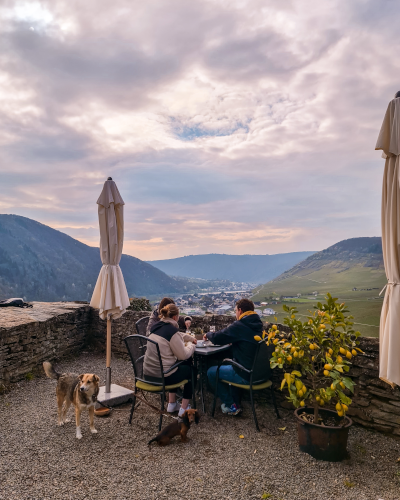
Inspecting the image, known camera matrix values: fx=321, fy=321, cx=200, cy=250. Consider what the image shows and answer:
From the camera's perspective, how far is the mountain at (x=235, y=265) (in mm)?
48381

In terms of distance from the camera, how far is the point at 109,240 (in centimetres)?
491

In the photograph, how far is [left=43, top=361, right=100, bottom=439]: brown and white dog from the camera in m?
3.87

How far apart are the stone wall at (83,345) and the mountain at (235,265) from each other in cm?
2827

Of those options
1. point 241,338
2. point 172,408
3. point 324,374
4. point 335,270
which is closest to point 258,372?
point 241,338

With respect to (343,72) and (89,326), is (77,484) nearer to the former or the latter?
(89,326)

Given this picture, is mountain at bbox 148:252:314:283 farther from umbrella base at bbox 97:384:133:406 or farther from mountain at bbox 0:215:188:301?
umbrella base at bbox 97:384:133:406

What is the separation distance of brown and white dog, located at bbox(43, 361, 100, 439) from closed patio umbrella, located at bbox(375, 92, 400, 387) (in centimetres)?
320

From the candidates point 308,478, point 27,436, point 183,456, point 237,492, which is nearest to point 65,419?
point 27,436

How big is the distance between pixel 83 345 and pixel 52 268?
3156 inches

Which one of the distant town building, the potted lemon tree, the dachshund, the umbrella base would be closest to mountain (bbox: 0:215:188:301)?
the umbrella base

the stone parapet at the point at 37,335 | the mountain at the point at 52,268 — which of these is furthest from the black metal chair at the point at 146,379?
the mountain at the point at 52,268

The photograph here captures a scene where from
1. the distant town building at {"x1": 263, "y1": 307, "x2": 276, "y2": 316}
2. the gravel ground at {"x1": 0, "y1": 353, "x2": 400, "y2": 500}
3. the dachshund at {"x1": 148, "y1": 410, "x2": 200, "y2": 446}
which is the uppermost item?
the distant town building at {"x1": 263, "y1": 307, "x2": 276, "y2": 316}

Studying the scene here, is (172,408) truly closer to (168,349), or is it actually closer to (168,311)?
(168,349)

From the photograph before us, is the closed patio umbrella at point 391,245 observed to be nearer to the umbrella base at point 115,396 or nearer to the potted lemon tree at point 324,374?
the potted lemon tree at point 324,374
